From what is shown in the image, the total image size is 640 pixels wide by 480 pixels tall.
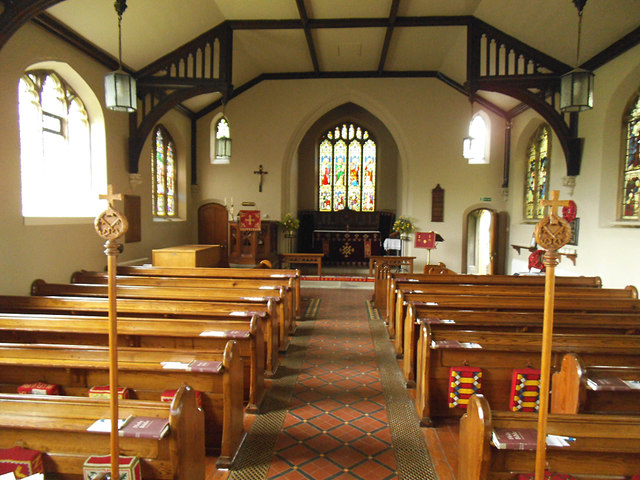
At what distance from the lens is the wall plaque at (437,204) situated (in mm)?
10570

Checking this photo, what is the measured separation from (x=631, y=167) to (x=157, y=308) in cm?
701

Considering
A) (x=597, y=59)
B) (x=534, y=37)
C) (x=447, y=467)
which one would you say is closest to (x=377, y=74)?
(x=534, y=37)

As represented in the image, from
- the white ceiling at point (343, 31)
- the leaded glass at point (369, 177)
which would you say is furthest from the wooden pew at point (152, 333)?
the leaded glass at point (369, 177)

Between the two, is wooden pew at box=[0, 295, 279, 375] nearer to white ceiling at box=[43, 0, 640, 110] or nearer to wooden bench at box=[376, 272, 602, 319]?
wooden bench at box=[376, 272, 602, 319]

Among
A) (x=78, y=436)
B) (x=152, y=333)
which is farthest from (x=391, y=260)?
(x=78, y=436)

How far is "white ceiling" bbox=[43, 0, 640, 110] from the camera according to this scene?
573 cm

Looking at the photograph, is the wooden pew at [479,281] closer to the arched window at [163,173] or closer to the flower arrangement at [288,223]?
the flower arrangement at [288,223]

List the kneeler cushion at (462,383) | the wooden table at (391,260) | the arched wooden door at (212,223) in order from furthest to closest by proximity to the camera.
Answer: the arched wooden door at (212,223), the wooden table at (391,260), the kneeler cushion at (462,383)

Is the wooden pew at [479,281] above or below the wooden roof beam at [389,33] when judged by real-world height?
below

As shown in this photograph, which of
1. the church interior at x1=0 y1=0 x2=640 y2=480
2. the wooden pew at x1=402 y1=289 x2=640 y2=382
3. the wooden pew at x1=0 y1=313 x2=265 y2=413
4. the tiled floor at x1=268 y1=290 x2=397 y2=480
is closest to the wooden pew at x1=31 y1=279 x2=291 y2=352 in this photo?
the church interior at x1=0 y1=0 x2=640 y2=480

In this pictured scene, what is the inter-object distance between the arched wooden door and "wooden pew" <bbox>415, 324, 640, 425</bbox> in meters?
8.84

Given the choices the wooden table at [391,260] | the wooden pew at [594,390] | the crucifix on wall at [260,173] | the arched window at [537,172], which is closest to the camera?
the wooden pew at [594,390]

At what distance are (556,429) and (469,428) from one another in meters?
0.35

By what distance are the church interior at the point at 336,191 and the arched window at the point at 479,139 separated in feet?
0.18
